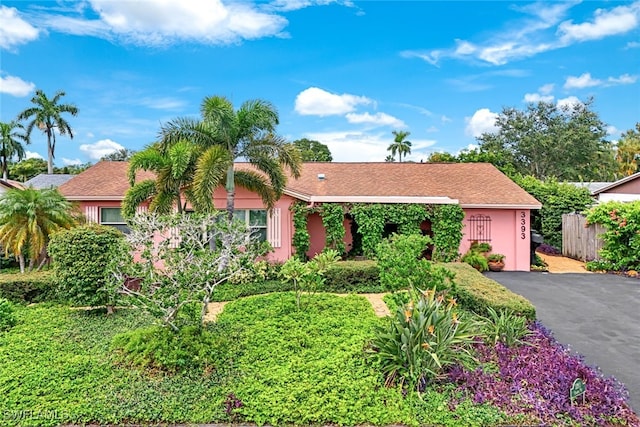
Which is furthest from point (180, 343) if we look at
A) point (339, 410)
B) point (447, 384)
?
point (447, 384)

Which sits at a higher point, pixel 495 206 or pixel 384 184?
pixel 384 184

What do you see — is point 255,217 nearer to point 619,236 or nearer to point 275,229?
point 275,229

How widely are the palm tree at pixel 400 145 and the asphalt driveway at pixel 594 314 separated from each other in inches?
1433

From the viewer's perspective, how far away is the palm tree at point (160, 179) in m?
12.1

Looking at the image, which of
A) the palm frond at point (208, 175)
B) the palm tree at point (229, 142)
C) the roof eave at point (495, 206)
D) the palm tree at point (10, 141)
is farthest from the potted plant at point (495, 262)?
the palm tree at point (10, 141)

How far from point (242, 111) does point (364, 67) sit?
6.42 m

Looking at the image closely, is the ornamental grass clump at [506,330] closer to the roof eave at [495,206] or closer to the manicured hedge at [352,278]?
the manicured hedge at [352,278]

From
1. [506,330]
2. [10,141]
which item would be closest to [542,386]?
[506,330]

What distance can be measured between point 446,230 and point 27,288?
13.1 m

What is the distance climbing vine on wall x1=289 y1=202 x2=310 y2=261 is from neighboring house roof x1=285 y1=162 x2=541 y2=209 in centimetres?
40

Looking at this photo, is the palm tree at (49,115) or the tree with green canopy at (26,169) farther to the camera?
the tree with green canopy at (26,169)

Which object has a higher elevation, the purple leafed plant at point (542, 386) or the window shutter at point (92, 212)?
the window shutter at point (92, 212)

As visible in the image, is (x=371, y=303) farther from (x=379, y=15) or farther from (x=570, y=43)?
(x=570, y=43)

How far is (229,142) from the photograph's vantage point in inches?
477
